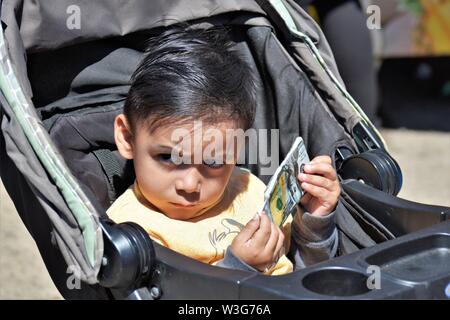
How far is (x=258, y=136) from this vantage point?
2.52m

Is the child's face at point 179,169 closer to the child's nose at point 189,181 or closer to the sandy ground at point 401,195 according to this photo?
the child's nose at point 189,181

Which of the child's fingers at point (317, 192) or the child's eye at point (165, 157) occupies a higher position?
the child's eye at point (165, 157)

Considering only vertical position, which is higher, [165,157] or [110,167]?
[165,157]

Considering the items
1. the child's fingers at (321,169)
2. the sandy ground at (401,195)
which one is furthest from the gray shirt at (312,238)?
the sandy ground at (401,195)

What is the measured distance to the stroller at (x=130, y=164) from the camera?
1.80 m

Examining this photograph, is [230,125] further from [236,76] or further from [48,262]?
[48,262]

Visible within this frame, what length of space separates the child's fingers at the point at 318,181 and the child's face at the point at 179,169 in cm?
17

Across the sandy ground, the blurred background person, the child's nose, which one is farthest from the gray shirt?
the blurred background person

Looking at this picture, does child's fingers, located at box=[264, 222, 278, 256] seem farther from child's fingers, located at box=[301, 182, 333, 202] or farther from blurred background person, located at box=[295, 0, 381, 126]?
blurred background person, located at box=[295, 0, 381, 126]

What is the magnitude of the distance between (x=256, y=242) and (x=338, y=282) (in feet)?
0.71

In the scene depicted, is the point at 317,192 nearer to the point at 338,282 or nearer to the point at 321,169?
the point at 321,169

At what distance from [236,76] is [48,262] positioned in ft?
2.08

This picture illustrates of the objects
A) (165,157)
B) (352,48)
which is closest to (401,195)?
(352,48)

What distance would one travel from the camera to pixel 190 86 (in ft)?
6.75
